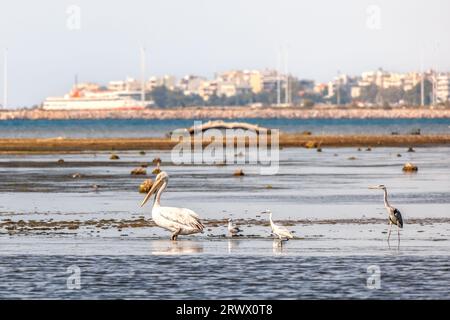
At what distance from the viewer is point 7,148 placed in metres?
75.1

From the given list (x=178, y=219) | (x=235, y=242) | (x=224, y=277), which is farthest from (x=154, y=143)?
(x=224, y=277)

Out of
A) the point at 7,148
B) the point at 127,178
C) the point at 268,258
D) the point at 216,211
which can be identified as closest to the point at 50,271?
the point at 268,258

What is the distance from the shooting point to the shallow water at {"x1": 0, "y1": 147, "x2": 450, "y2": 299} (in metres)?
19.2

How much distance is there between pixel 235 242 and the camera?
24.8 metres

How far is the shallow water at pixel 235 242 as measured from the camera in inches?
757

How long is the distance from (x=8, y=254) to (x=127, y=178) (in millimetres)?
21888

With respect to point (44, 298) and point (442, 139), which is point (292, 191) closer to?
point (44, 298)

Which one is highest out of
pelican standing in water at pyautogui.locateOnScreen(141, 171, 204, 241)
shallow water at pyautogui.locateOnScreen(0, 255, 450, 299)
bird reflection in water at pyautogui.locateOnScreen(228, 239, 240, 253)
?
pelican standing in water at pyautogui.locateOnScreen(141, 171, 204, 241)

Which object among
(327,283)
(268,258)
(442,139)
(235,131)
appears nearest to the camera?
(327,283)

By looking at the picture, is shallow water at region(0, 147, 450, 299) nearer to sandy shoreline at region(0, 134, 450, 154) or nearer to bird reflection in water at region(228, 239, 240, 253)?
bird reflection in water at region(228, 239, 240, 253)

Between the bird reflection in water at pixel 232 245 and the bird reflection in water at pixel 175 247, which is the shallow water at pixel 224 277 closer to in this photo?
the bird reflection in water at pixel 175 247

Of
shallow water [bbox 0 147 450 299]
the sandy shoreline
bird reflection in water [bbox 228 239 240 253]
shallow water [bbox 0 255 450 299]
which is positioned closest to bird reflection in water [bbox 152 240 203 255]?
shallow water [bbox 0 147 450 299]

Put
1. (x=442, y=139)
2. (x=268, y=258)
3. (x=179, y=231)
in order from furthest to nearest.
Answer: (x=442, y=139), (x=179, y=231), (x=268, y=258)
